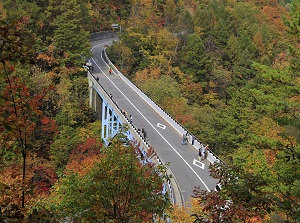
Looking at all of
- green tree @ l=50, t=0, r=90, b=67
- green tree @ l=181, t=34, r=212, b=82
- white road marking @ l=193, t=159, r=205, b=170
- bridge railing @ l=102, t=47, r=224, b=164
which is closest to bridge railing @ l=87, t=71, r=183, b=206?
white road marking @ l=193, t=159, r=205, b=170

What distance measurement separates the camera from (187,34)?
2218 inches

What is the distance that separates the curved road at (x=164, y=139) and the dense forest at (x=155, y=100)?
2.38 m

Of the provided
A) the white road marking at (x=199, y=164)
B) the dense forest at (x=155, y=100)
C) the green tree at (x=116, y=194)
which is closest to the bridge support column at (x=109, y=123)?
the dense forest at (x=155, y=100)

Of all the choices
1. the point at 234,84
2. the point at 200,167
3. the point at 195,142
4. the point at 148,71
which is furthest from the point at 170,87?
the point at 200,167

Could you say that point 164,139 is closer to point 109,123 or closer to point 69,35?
point 109,123

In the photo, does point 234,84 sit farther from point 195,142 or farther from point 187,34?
point 195,142

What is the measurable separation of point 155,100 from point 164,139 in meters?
12.6

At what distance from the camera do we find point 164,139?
29000 millimetres

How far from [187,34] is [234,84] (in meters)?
10.6

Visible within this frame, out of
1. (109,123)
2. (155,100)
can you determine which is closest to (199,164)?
(109,123)

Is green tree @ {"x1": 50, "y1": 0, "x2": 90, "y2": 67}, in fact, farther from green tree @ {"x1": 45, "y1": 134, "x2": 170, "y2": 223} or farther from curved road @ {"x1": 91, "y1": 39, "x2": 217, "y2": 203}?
green tree @ {"x1": 45, "y1": 134, "x2": 170, "y2": 223}

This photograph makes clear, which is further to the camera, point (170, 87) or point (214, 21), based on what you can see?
point (214, 21)

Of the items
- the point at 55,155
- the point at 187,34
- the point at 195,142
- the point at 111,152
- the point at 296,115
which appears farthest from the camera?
the point at 187,34

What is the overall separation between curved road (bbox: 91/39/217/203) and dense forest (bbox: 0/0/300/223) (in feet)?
7.79
